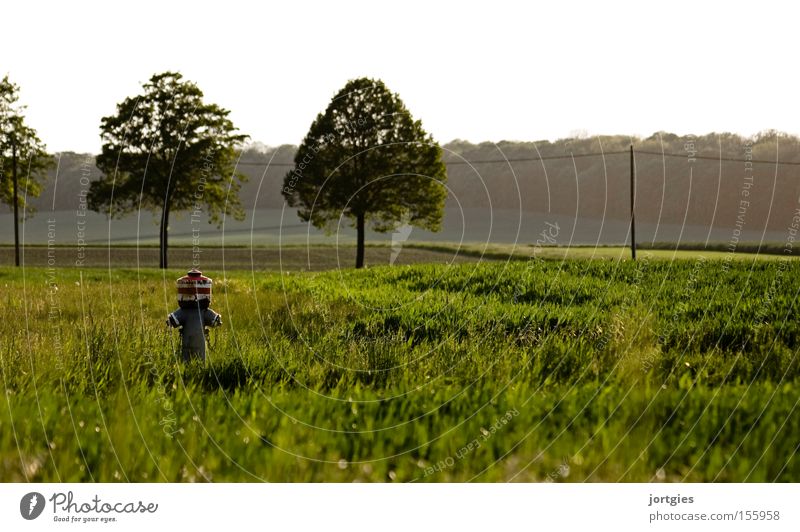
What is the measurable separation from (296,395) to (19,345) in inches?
137

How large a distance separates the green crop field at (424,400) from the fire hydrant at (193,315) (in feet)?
0.72

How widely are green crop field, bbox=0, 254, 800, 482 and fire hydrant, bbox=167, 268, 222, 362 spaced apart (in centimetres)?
Result: 22

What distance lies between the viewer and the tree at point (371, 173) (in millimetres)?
20984

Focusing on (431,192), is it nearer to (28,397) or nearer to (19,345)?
(19,345)

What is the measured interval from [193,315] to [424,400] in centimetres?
246

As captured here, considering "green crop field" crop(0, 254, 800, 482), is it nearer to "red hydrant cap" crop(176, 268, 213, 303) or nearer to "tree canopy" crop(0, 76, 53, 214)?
"red hydrant cap" crop(176, 268, 213, 303)

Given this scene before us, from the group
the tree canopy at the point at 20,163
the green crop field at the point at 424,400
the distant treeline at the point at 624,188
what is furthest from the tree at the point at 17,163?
the distant treeline at the point at 624,188

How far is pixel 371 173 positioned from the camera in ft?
76.9

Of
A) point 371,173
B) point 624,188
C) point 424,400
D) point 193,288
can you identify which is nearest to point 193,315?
point 193,288

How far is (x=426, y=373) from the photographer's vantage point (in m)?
7.37

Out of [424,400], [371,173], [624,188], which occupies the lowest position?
[424,400]

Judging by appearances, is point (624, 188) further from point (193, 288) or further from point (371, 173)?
point (193, 288)

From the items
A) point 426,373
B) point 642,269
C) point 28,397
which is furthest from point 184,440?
point 642,269

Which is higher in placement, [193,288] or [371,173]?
[371,173]
